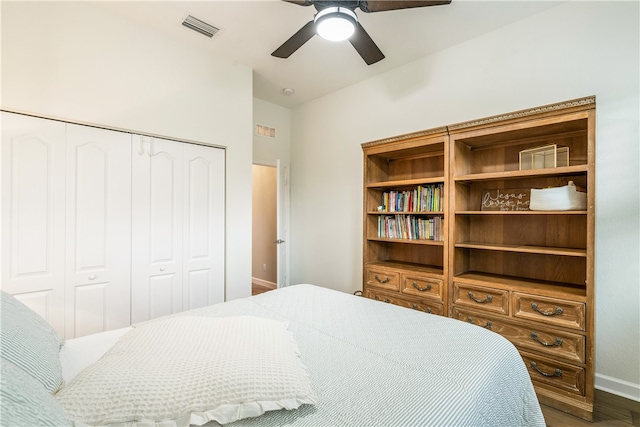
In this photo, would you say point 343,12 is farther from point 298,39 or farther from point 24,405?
point 24,405

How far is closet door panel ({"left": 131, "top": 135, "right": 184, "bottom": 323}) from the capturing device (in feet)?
8.72

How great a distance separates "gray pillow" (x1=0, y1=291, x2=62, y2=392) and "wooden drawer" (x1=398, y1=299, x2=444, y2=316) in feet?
8.10

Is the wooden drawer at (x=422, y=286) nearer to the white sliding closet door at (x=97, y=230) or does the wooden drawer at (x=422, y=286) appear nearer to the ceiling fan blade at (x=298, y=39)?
the ceiling fan blade at (x=298, y=39)

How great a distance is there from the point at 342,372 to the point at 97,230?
7.73ft

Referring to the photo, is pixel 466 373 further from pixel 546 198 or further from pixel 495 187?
pixel 495 187

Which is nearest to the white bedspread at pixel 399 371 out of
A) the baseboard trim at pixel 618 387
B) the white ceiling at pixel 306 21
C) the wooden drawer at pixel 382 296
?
the wooden drawer at pixel 382 296

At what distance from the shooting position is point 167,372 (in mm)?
894

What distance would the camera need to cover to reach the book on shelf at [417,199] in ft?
9.11

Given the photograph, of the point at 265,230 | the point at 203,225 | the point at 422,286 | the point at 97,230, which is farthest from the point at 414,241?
the point at 265,230

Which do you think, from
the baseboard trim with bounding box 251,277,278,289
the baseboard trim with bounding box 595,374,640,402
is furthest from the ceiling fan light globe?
the baseboard trim with bounding box 251,277,278,289

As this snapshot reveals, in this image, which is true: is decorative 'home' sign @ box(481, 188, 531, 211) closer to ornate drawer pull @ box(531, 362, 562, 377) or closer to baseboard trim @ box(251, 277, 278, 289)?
ornate drawer pull @ box(531, 362, 562, 377)

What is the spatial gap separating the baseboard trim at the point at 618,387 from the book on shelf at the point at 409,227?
4.82ft

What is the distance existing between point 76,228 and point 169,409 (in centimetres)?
220

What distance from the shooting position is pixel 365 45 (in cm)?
220
